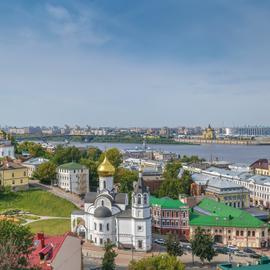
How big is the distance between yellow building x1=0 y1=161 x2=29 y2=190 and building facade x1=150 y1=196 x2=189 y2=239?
A: 52.8 feet

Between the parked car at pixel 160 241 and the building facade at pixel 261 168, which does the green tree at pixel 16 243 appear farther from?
the building facade at pixel 261 168

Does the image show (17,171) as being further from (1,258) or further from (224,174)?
(1,258)

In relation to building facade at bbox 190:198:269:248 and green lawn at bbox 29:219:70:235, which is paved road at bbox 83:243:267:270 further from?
building facade at bbox 190:198:269:248

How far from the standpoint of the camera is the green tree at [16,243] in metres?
15.7

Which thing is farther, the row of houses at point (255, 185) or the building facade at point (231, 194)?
the row of houses at point (255, 185)

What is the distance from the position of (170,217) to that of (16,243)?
→ 20.7 metres

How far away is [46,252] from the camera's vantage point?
1950 cm

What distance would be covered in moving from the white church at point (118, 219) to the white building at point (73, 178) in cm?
1500

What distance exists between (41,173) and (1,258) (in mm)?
37860

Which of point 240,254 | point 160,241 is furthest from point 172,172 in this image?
point 240,254

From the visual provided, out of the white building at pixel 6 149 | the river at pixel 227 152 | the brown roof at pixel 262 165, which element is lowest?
the river at pixel 227 152

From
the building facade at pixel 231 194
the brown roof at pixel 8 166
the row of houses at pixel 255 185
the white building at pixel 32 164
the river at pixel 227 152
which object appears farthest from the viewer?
the river at pixel 227 152

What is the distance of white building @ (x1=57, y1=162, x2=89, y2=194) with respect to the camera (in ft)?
165

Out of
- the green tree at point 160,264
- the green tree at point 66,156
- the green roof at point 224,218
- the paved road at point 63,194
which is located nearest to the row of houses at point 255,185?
the green roof at point 224,218
